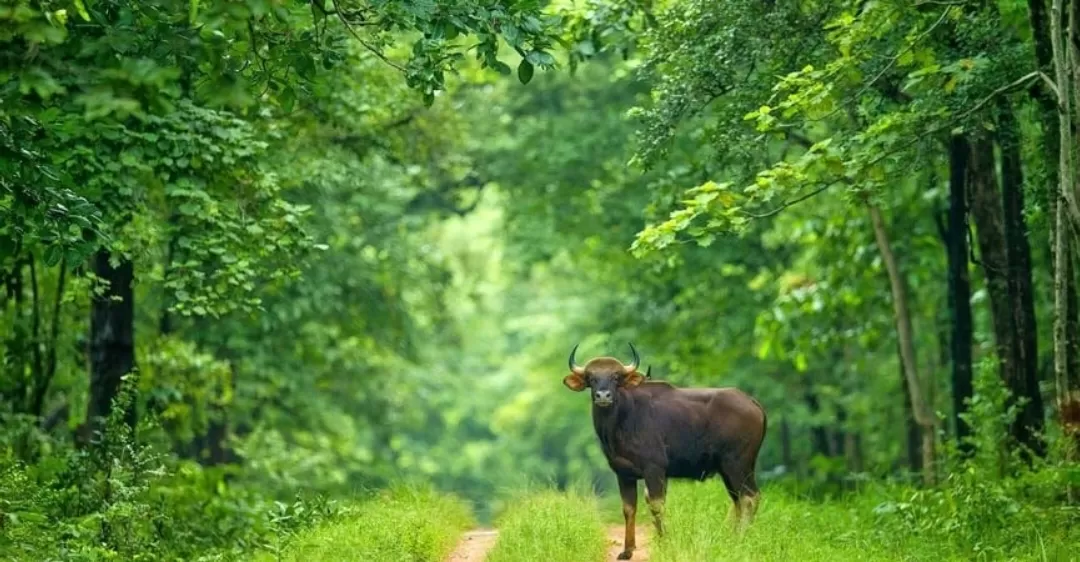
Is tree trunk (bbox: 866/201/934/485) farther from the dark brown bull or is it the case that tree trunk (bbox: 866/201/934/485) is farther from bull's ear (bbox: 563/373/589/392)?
bull's ear (bbox: 563/373/589/392)

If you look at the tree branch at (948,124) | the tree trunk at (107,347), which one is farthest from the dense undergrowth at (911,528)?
the tree trunk at (107,347)

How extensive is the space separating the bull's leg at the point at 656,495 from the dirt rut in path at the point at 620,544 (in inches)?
12.2

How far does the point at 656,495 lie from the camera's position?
44.4ft

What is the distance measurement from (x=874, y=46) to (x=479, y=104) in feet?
42.7

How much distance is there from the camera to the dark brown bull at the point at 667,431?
13727 millimetres

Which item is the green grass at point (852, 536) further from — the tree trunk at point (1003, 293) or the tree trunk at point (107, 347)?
the tree trunk at point (107, 347)

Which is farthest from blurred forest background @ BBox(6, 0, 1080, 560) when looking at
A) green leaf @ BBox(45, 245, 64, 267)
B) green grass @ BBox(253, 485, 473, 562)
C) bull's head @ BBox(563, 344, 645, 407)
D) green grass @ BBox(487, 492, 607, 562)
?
green grass @ BBox(487, 492, 607, 562)

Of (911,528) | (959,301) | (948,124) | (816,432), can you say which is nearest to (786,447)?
(816,432)

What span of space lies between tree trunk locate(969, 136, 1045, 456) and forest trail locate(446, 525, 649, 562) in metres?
4.51

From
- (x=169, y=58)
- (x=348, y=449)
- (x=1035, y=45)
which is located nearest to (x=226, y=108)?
(x=169, y=58)

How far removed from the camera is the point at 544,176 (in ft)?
87.2

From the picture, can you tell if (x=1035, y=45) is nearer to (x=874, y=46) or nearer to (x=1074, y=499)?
(x=874, y=46)

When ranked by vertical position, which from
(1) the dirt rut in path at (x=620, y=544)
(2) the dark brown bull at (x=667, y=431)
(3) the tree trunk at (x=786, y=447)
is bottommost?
(3) the tree trunk at (x=786, y=447)

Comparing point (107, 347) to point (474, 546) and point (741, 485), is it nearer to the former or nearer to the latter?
point (474, 546)
